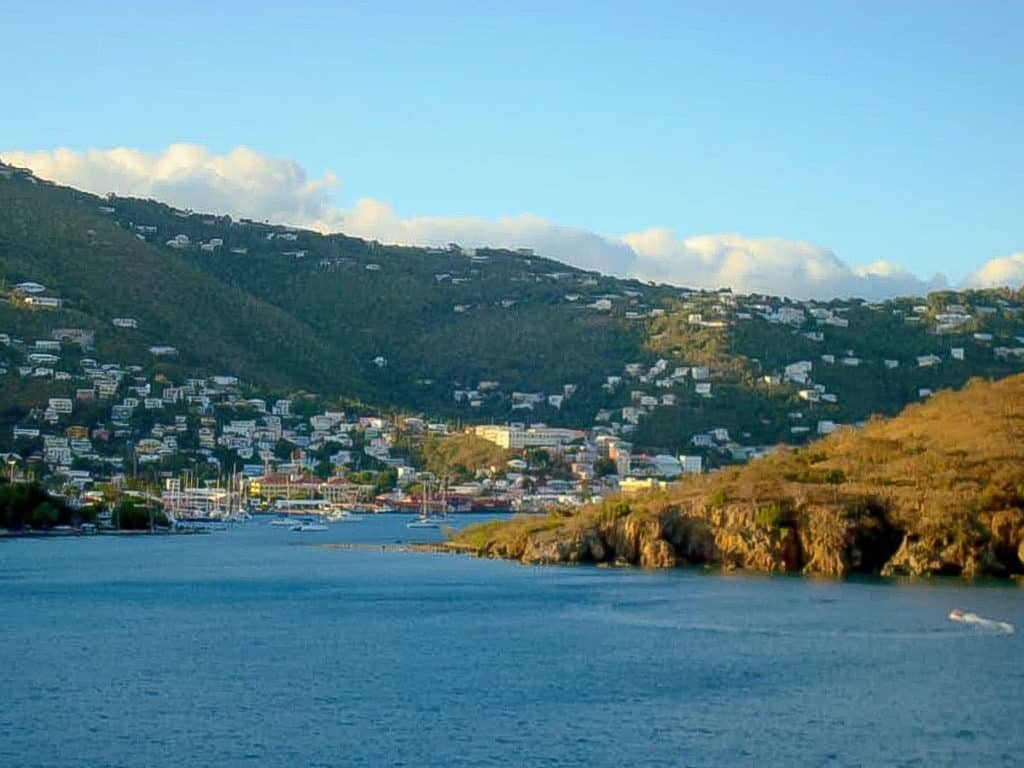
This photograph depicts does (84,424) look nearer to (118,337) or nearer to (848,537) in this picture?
(118,337)

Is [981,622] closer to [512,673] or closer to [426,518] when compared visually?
[512,673]

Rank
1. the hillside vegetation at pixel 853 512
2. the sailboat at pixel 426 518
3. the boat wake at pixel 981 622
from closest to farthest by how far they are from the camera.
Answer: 1. the boat wake at pixel 981 622
2. the hillside vegetation at pixel 853 512
3. the sailboat at pixel 426 518

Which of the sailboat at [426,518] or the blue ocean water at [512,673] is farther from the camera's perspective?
the sailboat at [426,518]

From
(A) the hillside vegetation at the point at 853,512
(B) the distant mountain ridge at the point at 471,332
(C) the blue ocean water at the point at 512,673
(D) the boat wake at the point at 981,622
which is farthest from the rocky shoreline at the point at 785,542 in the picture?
(B) the distant mountain ridge at the point at 471,332

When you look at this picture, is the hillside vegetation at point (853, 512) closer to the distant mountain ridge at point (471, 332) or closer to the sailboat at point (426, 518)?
the sailboat at point (426, 518)

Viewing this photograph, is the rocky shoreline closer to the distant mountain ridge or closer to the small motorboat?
the small motorboat

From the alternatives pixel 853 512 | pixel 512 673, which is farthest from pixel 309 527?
pixel 512 673

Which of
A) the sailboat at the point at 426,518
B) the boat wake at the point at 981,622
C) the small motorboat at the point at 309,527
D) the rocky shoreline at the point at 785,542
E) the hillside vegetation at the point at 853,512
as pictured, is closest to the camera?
the boat wake at the point at 981,622
